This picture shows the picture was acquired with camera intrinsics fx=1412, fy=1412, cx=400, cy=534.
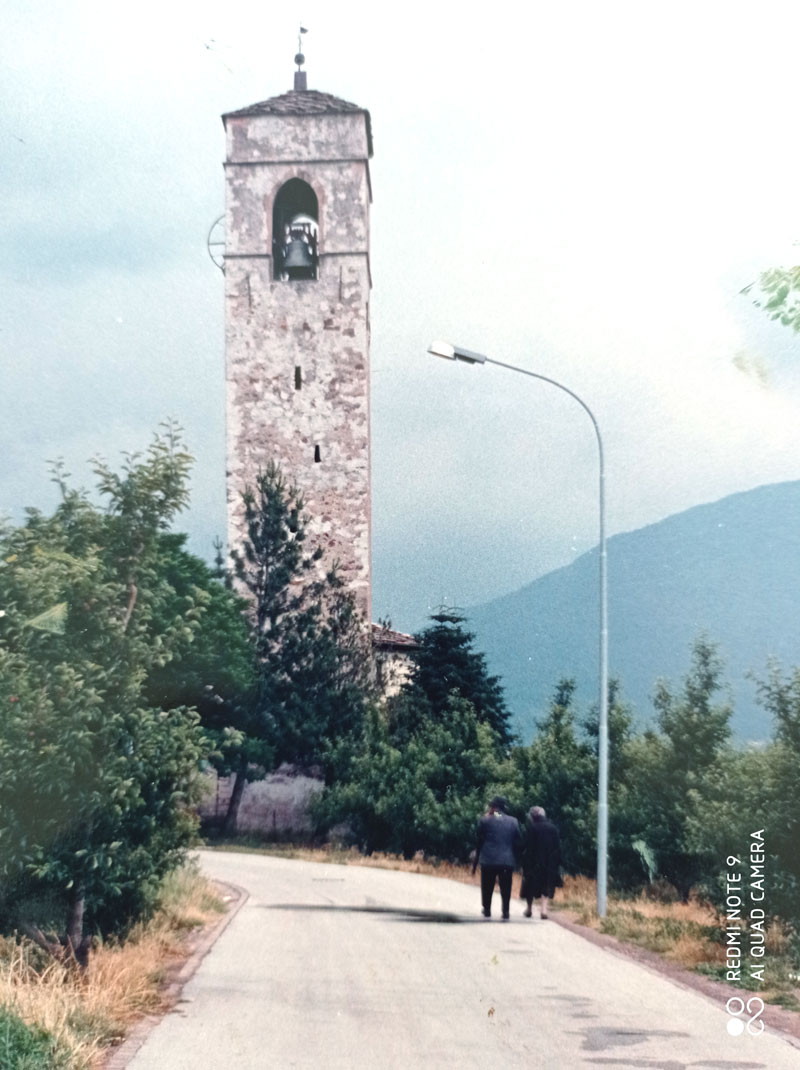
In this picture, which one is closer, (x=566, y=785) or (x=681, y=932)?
(x=681, y=932)

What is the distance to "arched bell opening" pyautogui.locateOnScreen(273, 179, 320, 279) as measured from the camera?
152ft

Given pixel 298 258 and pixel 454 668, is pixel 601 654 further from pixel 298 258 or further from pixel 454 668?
pixel 454 668

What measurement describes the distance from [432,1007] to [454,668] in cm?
4276

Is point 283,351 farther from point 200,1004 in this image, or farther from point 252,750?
point 200,1004

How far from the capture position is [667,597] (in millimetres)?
150125

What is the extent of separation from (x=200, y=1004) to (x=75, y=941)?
216 cm

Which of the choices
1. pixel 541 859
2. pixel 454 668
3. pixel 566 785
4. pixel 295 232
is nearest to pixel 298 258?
pixel 295 232

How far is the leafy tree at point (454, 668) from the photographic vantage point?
53031 mm

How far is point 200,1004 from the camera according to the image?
1091 centimetres

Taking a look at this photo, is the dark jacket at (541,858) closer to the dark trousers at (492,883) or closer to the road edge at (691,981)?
the dark trousers at (492,883)

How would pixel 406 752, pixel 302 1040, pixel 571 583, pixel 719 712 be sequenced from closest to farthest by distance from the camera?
pixel 302 1040, pixel 719 712, pixel 406 752, pixel 571 583

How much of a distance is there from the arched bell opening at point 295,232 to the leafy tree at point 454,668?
15031 millimetres

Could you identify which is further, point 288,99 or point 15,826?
point 288,99

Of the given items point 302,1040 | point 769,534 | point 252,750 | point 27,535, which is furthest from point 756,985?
point 769,534
